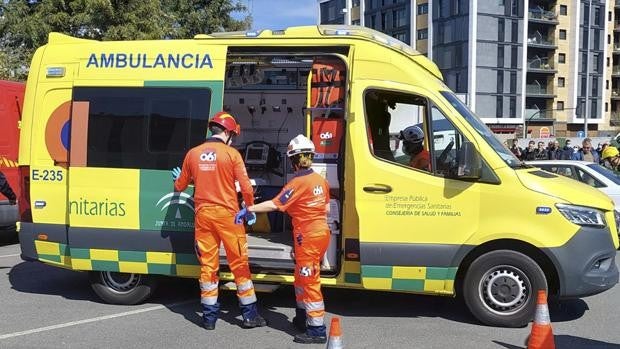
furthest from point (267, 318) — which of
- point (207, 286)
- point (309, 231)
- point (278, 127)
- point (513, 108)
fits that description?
point (513, 108)

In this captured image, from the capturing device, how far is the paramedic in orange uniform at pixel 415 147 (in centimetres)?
577

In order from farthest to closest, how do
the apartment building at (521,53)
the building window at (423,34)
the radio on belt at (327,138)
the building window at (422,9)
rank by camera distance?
the building window at (423,34), the building window at (422,9), the apartment building at (521,53), the radio on belt at (327,138)

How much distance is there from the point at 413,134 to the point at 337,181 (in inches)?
39.8

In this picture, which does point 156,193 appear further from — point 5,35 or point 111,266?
point 5,35

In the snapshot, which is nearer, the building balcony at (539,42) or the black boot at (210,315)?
the black boot at (210,315)

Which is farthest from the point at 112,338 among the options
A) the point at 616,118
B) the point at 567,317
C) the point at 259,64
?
the point at 616,118

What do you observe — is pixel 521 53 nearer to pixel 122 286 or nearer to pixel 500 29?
pixel 500 29

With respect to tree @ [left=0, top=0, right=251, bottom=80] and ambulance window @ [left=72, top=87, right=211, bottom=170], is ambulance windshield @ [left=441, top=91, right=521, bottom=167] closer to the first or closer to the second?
ambulance window @ [left=72, top=87, right=211, bottom=170]

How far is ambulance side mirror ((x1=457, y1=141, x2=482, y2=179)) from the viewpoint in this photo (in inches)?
213

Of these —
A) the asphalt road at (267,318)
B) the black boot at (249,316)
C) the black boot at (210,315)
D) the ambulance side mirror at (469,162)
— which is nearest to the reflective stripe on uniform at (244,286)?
the black boot at (249,316)

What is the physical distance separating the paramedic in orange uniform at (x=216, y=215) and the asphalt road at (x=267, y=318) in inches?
14.7

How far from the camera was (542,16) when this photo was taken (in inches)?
2640

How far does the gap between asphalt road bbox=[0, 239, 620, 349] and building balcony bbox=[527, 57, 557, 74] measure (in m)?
64.9

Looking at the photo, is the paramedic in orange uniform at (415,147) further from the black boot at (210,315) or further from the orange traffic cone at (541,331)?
the black boot at (210,315)
